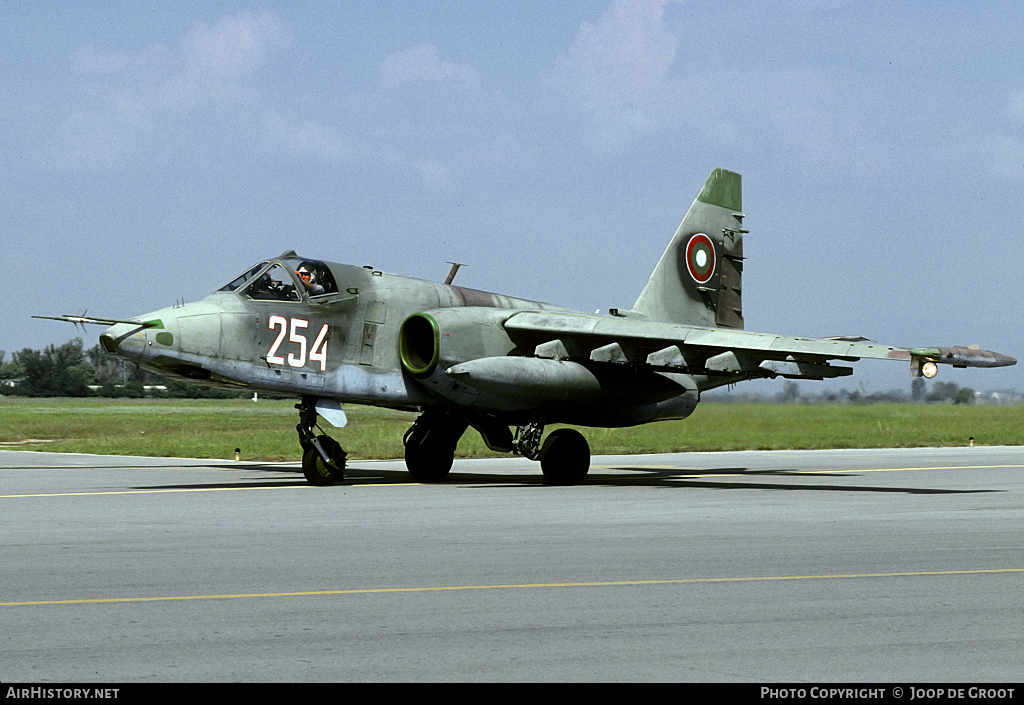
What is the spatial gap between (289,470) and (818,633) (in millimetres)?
17254

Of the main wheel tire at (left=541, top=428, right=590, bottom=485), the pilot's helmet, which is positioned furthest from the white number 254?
the main wheel tire at (left=541, top=428, right=590, bottom=485)

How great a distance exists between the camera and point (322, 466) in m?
17.8

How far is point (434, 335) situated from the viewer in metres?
17.9

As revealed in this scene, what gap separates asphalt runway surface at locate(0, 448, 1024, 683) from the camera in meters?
5.61

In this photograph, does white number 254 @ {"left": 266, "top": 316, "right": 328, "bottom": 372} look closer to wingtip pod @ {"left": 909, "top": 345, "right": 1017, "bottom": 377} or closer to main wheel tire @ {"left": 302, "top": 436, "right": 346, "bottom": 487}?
main wheel tire @ {"left": 302, "top": 436, "right": 346, "bottom": 487}

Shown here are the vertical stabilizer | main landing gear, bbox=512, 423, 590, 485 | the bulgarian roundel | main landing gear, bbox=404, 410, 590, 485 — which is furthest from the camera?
the bulgarian roundel

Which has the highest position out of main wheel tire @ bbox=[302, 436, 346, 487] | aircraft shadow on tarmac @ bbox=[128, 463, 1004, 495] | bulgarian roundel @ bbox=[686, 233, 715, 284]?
bulgarian roundel @ bbox=[686, 233, 715, 284]

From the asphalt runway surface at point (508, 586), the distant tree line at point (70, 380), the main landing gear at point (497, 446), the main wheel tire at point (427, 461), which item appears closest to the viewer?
the asphalt runway surface at point (508, 586)

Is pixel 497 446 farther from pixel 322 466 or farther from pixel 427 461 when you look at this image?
pixel 322 466

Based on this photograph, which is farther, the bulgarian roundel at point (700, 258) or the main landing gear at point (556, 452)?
the bulgarian roundel at point (700, 258)

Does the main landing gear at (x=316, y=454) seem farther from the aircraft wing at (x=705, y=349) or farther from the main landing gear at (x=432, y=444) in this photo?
the aircraft wing at (x=705, y=349)

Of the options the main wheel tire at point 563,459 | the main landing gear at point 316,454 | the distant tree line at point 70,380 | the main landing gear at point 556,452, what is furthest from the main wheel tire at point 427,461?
the distant tree line at point 70,380

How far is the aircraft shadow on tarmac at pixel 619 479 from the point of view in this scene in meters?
17.9

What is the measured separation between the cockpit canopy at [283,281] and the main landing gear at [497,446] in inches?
132
